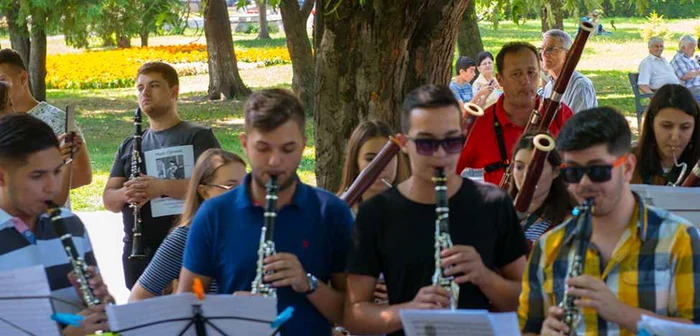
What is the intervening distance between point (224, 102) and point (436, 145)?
20.1 m

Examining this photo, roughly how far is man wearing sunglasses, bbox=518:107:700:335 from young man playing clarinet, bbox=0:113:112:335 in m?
1.52

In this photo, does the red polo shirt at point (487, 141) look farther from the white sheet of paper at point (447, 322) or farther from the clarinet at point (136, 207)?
the white sheet of paper at point (447, 322)

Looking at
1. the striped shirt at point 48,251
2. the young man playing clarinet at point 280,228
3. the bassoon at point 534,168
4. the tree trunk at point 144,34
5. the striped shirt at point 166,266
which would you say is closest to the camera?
the young man playing clarinet at point 280,228

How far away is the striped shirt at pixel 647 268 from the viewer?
3.22 metres

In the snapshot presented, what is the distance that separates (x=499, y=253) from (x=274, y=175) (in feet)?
2.58

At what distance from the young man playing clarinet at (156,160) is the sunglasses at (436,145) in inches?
99.0

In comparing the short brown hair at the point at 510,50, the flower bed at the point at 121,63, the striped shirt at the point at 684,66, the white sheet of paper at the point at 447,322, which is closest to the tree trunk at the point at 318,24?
the short brown hair at the point at 510,50

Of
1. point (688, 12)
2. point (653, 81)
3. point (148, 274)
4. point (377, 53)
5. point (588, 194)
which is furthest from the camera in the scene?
point (688, 12)

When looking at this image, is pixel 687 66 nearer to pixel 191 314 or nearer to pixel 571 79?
pixel 571 79

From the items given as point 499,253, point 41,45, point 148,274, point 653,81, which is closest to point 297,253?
point 499,253

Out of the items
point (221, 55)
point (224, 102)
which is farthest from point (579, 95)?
point (224, 102)

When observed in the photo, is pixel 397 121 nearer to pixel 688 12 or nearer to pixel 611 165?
pixel 611 165

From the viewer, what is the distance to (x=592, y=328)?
3.35 m

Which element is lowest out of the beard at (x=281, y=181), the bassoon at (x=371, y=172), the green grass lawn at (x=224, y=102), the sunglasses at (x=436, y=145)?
the green grass lawn at (x=224, y=102)
